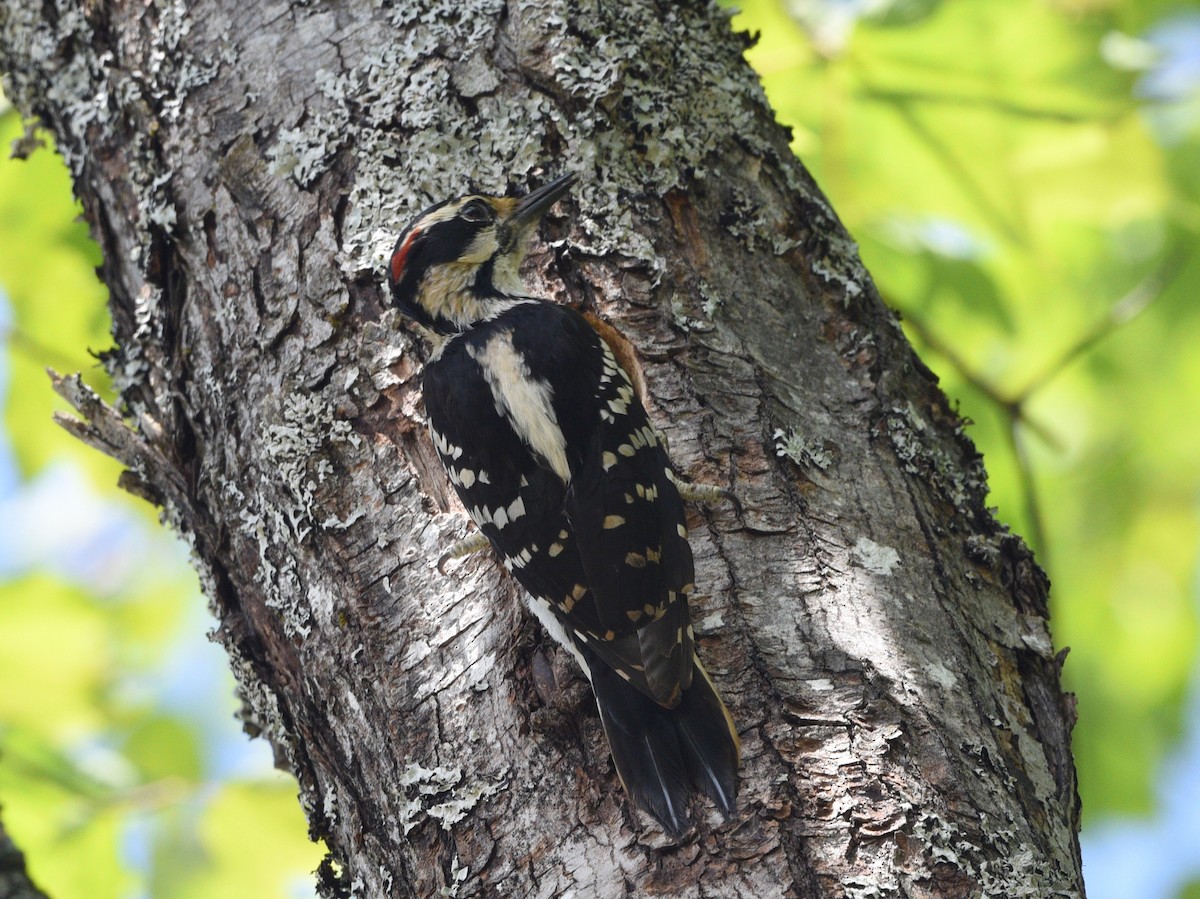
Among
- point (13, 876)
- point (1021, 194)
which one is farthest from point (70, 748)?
point (1021, 194)

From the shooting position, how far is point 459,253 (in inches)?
115

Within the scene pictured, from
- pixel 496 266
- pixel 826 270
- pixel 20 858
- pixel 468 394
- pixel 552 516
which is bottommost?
pixel 20 858

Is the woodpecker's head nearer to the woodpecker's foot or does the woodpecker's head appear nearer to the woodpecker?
the woodpecker

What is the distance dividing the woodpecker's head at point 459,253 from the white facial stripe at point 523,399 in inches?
7.5

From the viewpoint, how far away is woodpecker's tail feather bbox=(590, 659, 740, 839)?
2.00m

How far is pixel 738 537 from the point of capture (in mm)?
2412

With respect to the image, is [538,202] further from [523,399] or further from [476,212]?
[523,399]

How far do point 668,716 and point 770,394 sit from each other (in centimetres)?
80

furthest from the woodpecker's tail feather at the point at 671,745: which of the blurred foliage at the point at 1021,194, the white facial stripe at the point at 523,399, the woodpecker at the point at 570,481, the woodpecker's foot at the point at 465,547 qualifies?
the blurred foliage at the point at 1021,194

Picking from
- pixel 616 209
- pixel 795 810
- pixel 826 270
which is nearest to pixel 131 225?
pixel 616 209

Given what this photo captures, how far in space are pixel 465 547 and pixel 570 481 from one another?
294 mm

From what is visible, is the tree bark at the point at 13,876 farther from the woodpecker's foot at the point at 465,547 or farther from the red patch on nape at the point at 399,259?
the red patch on nape at the point at 399,259

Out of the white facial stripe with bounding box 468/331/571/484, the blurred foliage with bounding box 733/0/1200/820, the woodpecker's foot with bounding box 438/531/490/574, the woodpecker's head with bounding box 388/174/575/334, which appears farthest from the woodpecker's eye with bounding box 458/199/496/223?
the blurred foliage with bounding box 733/0/1200/820

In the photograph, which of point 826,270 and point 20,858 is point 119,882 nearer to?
point 20,858
